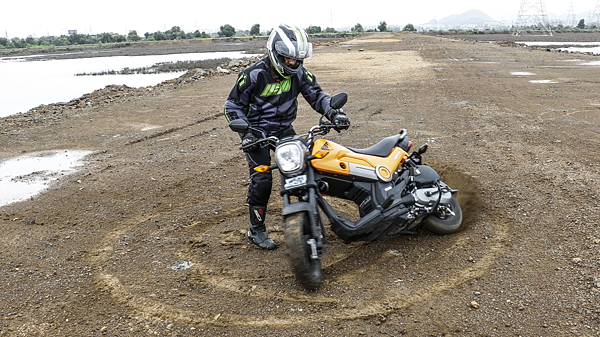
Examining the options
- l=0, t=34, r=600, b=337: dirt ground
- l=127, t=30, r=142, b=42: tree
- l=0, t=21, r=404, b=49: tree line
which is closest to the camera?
l=0, t=34, r=600, b=337: dirt ground

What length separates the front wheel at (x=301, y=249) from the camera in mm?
3789

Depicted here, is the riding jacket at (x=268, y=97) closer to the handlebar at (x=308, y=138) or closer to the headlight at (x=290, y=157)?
the handlebar at (x=308, y=138)

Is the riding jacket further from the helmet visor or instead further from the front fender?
the front fender

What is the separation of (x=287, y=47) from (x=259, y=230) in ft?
6.66

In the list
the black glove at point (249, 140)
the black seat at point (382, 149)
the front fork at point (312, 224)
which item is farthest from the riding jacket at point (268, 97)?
the front fork at point (312, 224)

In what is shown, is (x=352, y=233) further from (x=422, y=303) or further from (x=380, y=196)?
(x=422, y=303)

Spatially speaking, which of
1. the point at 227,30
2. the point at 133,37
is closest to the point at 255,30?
the point at 227,30

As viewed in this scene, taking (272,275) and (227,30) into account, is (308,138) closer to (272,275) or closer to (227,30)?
(272,275)

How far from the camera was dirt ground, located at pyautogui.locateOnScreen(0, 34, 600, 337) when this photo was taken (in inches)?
143

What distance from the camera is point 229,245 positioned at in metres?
5.19

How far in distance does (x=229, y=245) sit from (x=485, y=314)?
276cm

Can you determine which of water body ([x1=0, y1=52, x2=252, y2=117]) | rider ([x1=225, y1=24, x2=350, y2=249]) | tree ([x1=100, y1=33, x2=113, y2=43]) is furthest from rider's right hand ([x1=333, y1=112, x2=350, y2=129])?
tree ([x1=100, y1=33, x2=113, y2=43])

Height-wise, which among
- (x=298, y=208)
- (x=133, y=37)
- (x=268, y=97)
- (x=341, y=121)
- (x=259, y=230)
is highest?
(x=133, y=37)

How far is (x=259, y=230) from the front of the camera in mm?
5195
